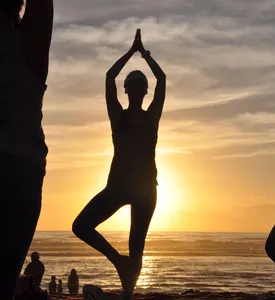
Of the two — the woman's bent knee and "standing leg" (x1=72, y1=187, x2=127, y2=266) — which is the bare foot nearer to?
"standing leg" (x1=72, y1=187, x2=127, y2=266)

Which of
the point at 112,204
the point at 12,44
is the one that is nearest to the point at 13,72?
the point at 12,44

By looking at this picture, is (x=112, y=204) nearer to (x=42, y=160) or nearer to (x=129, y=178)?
(x=129, y=178)

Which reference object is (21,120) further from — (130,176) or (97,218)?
(130,176)

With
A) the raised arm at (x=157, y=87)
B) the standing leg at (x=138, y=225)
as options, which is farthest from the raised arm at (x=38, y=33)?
the raised arm at (x=157, y=87)

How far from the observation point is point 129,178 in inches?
244

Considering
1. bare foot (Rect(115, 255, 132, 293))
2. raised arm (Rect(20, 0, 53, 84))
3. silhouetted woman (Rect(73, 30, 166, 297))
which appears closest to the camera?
raised arm (Rect(20, 0, 53, 84))

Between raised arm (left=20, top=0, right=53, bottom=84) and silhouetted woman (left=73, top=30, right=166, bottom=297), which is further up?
raised arm (left=20, top=0, right=53, bottom=84)

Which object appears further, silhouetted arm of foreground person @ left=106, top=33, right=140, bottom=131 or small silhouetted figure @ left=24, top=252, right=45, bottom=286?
small silhouetted figure @ left=24, top=252, right=45, bottom=286

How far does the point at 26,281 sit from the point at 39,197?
266cm

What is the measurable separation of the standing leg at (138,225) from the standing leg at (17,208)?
4078 mm

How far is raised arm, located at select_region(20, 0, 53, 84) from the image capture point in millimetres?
2270

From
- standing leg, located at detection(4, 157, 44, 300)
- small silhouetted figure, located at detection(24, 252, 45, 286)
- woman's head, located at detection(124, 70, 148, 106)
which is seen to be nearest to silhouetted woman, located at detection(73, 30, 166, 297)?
woman's head, located at detection(124, 70, 148, 106)

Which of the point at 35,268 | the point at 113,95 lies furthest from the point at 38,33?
the point at 35,268

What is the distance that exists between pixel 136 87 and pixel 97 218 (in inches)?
60.4
